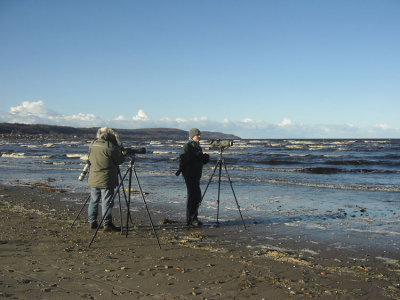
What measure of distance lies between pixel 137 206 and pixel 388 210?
6421 mm

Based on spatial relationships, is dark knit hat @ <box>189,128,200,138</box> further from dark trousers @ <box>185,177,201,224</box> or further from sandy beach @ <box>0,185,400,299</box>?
sandy beach @ <box>0,185,400,299</box>

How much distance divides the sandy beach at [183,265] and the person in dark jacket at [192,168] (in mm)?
413

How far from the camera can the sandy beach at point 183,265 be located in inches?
159

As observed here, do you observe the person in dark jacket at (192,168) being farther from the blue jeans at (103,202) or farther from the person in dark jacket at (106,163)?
the blue jeans at (103,202)

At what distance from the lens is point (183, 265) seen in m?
4.97

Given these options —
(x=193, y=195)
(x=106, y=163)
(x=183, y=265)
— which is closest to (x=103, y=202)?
(x=106, y=163)

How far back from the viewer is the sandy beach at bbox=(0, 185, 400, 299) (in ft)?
13.3

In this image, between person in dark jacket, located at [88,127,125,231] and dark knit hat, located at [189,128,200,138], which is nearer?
→ person in dark jacket, located at [88,127,125,231]

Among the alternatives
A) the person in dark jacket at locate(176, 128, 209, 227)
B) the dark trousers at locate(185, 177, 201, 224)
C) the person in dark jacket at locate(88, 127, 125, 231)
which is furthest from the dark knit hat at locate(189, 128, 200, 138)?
the person in dark jacket at locate(88, 127, 125, 231)

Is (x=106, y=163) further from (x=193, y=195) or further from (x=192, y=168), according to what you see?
(x=193, y=195)

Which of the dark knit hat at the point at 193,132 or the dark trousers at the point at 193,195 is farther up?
the dark knit hat at the point at 193,132

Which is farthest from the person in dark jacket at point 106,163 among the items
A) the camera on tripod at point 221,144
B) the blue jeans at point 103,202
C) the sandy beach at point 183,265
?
the camera on tripod at point 221,144

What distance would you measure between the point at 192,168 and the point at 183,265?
9.42ft

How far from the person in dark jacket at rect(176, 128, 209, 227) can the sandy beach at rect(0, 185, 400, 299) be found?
0.41 meters
